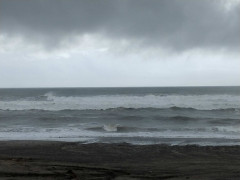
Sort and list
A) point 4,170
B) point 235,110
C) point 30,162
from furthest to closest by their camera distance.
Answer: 1. point 235,110
2. point 30,162
3. point 4,170

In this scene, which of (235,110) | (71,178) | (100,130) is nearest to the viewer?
(71,178)

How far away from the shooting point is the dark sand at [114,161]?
7605 mm

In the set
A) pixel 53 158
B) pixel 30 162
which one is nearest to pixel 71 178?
pixel 30 162

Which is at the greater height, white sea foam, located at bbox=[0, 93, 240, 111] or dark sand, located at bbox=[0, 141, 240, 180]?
white sea foam, located at bbox=[0, 93, 240, 111]

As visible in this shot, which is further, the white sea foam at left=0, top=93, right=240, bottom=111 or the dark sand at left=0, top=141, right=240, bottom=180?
the white sea foam at left=0, top=93, right=240, bottom=111

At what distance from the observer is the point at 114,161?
9.80 m

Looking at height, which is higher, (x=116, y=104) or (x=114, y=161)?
(x=116, y=104)

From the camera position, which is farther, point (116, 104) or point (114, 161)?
point (116, 104)

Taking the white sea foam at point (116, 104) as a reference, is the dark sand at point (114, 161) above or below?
below

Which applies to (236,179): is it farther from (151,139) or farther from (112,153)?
(151,139)

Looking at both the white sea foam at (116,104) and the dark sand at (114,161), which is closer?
the dark sand at (114,161)

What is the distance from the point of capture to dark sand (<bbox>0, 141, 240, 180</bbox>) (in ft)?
25.0

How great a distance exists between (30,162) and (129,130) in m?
10.5

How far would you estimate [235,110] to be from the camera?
105ft
